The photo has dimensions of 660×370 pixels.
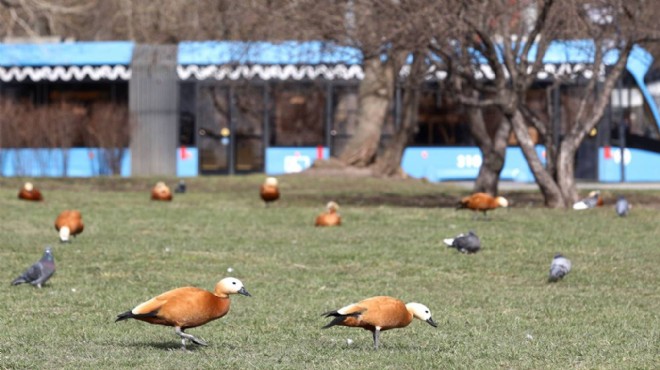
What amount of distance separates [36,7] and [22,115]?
3469mm

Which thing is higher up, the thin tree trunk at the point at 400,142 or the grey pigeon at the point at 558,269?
the thin tree trunk at the point at 400,142

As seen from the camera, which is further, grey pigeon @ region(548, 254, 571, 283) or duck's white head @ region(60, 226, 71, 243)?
duck's white head @ region(60, 226, 71, 243)

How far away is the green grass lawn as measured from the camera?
29.3 feet

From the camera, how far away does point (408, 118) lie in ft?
108

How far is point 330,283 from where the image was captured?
13.5 metres

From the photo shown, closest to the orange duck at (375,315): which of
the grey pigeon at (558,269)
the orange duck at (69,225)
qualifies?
the grey pigeon at (558,269)

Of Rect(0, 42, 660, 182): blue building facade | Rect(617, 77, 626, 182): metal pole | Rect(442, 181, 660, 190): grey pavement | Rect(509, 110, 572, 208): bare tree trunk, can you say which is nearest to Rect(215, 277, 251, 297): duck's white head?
Rect(509, 110, 572, 208): bare tree trunk

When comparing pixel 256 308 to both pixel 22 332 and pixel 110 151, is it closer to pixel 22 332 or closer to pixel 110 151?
pixel 22 332

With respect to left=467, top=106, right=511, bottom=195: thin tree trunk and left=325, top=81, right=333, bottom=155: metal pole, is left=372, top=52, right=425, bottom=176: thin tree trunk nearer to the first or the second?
left=325, top=81, right=333, bottom=155: metal pole

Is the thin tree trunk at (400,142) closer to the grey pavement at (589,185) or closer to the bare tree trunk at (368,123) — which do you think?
the bare tree trunk at (368,123)

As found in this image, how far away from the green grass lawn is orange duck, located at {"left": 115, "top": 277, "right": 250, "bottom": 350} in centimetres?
25

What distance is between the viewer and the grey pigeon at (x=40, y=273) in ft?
41.3

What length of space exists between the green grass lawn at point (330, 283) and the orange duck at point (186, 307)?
25 centimetres

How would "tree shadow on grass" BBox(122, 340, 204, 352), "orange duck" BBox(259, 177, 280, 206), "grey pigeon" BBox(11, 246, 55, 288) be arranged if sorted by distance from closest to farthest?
"tree shadow on grass" BBox(122, 340, 204, 352), "grey pigeon" BBox(11, 246, 55, 288), "orange duck" BBox(259, 177, 280, 206)
